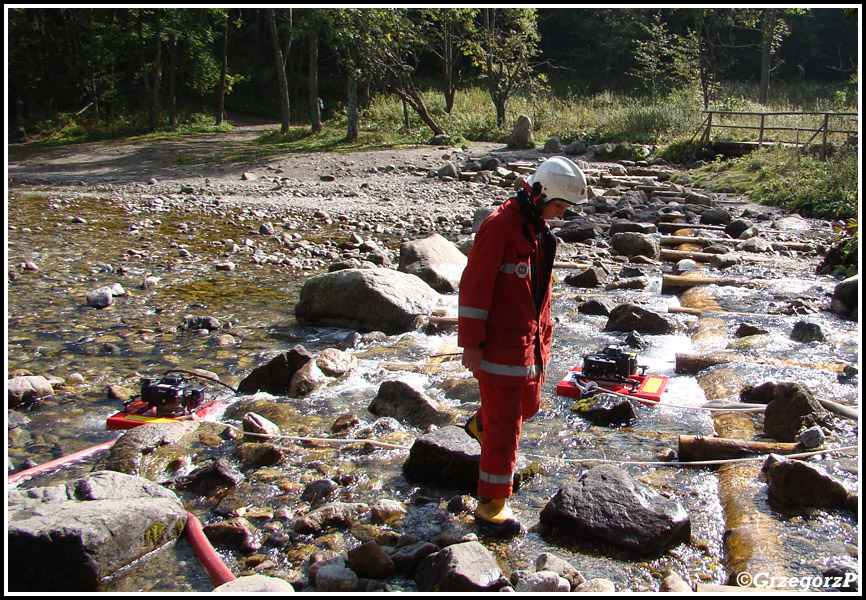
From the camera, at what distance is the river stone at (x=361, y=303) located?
748cm

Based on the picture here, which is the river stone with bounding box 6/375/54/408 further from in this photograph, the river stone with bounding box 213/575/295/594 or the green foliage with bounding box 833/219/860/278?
the green foliage with bounding box 833/219/860/278

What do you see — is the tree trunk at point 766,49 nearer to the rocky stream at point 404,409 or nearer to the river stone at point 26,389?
the rocky stream at point 404,409

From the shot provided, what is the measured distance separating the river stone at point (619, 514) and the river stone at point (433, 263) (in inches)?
208

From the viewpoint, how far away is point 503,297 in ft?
11.5

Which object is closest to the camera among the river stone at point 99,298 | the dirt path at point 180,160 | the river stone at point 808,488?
the river stone at point 808,488

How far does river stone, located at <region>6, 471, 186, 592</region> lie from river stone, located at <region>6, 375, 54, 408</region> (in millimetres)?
1985

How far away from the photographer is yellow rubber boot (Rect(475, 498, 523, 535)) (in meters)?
3.53

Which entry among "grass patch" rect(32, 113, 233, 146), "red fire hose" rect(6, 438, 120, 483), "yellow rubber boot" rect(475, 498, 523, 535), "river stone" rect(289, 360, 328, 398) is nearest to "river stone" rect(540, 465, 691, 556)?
"yellow rubber boot" rect(475, 498, 523, 535)

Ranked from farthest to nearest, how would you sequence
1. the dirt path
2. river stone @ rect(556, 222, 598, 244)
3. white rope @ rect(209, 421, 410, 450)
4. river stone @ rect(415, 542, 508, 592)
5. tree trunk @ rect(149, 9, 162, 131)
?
tree trunk @ rect(149, 9, 162, 131), the dirt path, river stone @ rect(556, 222, 598, 244), white rope @ rect(209, 421, 410, 450), river stone @ rect(415, 542, 508, 592)

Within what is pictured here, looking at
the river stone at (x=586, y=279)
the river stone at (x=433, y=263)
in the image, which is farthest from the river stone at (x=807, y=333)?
the river stone at (x=433, y=263)

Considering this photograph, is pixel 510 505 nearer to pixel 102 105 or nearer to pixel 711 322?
pixel 711 322

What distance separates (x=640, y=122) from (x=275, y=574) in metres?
23.7

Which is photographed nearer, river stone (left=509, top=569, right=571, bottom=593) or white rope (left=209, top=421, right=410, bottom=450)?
river stone (left=509, top=569, right=571, bottom=593)

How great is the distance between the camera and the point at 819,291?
8.61 metres
